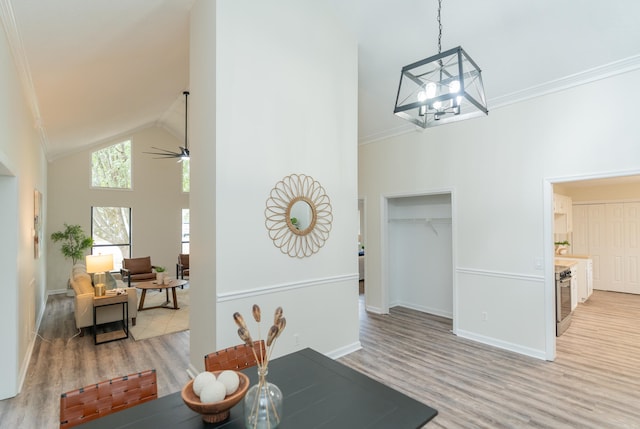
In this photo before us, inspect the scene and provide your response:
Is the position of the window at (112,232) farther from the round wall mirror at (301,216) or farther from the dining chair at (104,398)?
the dining chair at (104,398)

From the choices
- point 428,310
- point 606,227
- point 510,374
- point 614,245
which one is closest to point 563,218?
point 606,227

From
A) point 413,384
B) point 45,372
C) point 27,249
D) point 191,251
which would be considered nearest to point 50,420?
point 45,372

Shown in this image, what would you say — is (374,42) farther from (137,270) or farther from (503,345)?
(137,270)

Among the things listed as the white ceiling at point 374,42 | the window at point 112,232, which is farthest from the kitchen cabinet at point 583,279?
the window at point 112,232

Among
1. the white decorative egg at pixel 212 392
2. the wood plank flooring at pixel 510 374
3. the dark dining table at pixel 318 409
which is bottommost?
the wood plank flooring at pixel 510 374

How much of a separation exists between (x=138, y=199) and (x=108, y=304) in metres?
4.90

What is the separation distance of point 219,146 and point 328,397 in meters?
2.16

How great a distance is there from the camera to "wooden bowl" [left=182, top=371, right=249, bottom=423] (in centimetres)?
126

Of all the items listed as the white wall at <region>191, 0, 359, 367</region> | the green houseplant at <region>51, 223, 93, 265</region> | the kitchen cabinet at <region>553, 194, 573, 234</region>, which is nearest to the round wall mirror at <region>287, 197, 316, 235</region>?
the white wall at <region>191, 0, 359, 367</region>

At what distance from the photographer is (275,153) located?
10.6 feet

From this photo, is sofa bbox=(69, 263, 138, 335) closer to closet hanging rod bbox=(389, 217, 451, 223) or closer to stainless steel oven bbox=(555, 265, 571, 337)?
closet hanging rod bbox=(389, 217, 451, 223)

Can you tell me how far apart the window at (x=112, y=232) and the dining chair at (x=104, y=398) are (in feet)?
25.1

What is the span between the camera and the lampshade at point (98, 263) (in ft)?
14.4

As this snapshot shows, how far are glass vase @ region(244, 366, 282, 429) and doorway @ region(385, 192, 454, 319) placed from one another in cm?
460
